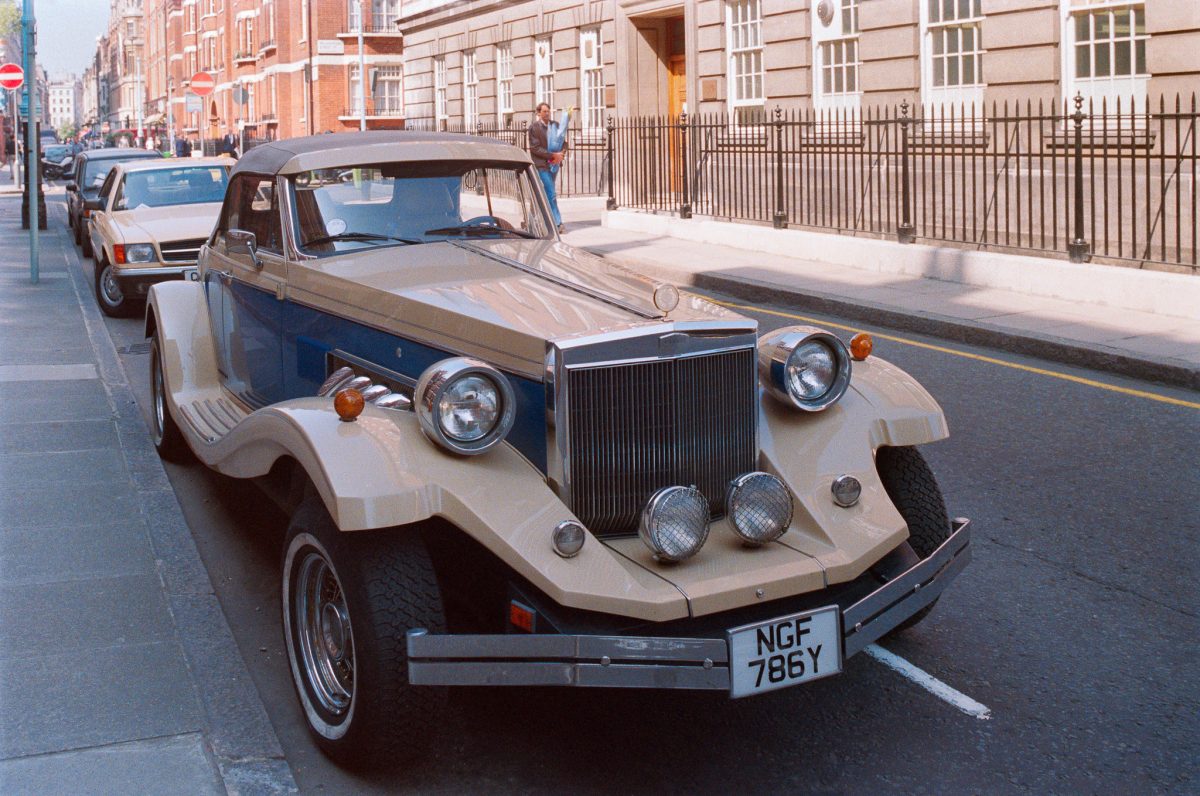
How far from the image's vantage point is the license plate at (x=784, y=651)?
371 centimetres

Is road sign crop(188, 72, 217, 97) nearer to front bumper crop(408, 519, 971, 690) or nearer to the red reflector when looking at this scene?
the red reflector

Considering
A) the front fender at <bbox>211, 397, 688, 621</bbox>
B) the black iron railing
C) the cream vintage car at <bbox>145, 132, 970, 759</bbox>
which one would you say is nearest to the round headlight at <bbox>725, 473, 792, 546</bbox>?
the cream vintage car at <bbox>145, 132, 970, 759</bbox>

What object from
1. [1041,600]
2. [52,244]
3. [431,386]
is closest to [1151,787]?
[1041,600]

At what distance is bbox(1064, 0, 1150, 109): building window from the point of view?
632 inches

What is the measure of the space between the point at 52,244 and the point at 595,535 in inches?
848

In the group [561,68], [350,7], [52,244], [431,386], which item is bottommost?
[431,386]

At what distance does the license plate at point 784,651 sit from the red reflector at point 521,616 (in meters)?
0.56

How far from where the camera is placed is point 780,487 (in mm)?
4102

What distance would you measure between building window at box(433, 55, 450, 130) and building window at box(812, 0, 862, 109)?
19.0 meters

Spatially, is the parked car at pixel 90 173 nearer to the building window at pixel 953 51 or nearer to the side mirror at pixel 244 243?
the building window at pixel 953 51

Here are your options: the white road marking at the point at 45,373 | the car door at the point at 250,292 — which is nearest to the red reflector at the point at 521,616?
the car door at the point at 250,292

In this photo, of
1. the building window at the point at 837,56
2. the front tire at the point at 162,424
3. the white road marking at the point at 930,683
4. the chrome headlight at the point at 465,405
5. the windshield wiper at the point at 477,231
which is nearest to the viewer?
the chrome headlight at the point at 465,405

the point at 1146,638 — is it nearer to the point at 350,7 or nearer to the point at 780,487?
the point at 780,487

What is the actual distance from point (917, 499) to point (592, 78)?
86.3 ft
